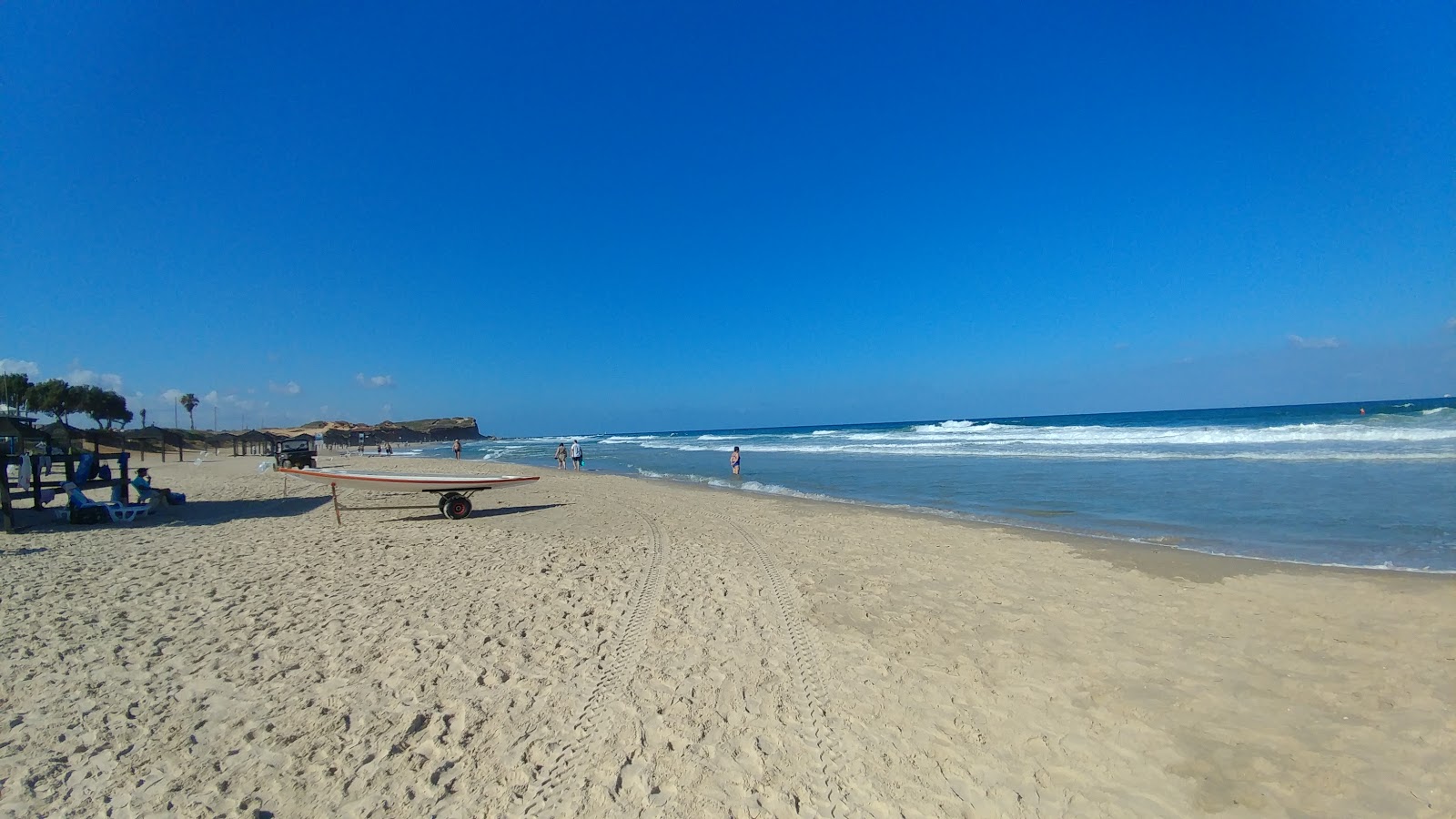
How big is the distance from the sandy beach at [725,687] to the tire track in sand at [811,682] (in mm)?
26

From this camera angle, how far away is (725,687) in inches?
178

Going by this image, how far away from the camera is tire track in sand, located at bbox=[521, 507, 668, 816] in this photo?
11.0 feet

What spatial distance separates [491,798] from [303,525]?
10.0 metres

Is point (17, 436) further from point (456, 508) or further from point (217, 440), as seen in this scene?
point (217, 440)

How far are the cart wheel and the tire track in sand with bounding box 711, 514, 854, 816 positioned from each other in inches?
271

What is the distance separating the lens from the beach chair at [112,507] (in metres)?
11.2

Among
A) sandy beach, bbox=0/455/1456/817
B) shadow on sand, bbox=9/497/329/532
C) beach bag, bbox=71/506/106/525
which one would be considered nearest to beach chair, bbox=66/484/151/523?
beach bag, bbox=71/506/106/525

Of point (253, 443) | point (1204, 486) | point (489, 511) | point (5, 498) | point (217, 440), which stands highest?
point (217, 440)

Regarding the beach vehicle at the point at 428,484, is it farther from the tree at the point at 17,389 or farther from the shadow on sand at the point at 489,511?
the tree at the point at 17,389

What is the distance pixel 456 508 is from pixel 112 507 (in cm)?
593

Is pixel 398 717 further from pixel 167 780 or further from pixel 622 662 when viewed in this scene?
pixel 622 662

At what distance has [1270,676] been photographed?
457 cm

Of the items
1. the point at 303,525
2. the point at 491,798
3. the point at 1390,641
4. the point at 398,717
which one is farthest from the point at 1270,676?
the point at 303,525

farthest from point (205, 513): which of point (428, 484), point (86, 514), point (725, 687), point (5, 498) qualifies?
point (725, 687)
